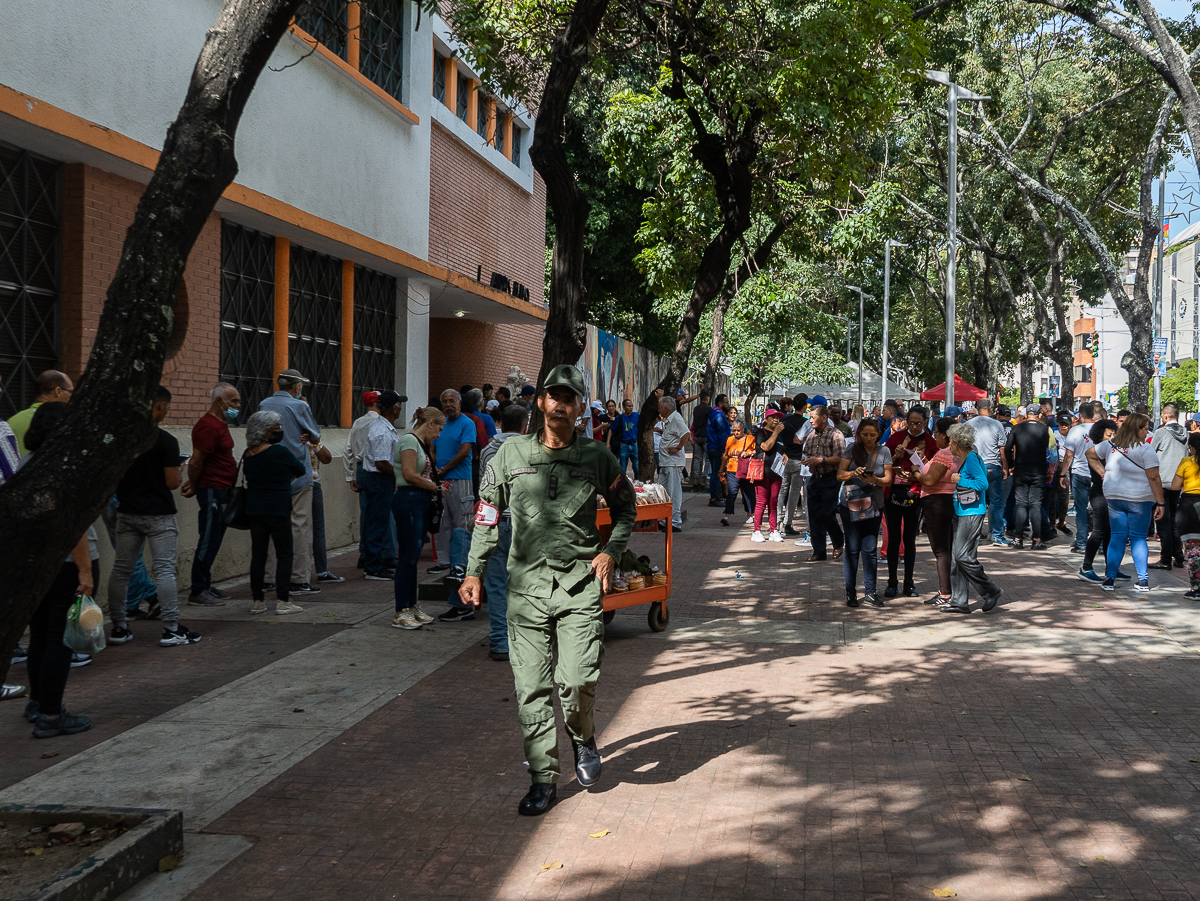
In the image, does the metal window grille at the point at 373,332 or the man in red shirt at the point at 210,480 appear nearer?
the man in red shirt at the point at 210,480

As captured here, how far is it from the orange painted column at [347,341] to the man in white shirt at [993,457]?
7.92m

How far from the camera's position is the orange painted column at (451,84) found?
18344 millimetres

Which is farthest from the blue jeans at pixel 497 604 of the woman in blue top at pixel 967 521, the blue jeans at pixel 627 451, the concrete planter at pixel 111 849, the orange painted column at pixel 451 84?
the orange painted column at pixel 451 84

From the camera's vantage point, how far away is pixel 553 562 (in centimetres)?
514

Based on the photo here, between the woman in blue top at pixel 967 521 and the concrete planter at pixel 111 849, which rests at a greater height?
the woman in blue top at pixel 967 521

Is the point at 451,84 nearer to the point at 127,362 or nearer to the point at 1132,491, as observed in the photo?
the point at 1132,491

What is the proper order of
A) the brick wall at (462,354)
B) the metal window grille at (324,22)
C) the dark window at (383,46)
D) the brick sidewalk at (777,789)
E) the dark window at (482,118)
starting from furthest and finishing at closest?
1. the brick wall at (462,354)
2. the dark window at (482,118)
3. the dark window at (383,46)
4. the metal window grille at (324,22)
5. the brick sidewalk at (777,789)

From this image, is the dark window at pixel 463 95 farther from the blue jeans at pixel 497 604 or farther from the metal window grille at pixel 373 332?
the blue jeans at pixel 497 604

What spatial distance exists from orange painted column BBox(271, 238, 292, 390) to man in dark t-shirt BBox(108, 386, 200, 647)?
16.4ft

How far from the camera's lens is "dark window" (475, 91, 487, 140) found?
65.5 ft

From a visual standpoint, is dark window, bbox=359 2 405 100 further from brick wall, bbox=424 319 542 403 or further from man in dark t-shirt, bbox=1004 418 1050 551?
man in dark t-shirt, bbox=1004 418 1050 551

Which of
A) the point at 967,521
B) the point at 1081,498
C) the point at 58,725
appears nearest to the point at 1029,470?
the point at 1081,498

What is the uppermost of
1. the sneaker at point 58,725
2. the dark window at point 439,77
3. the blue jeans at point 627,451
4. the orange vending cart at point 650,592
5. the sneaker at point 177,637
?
the dark window at point 439,77

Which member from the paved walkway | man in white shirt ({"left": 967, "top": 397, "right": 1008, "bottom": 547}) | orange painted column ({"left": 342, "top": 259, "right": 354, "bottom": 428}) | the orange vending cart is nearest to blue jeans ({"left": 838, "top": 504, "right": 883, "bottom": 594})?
the paved walkway
